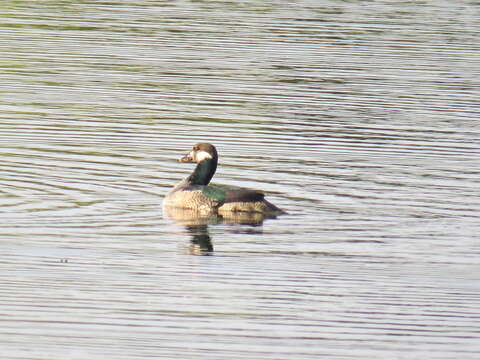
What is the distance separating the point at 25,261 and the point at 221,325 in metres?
2.91

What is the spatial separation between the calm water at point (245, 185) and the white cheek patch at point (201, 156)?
709mm

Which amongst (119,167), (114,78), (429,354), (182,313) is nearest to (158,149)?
(119,167)

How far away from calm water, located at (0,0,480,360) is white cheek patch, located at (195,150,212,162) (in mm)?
709

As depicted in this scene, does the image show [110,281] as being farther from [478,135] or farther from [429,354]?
[478,135]

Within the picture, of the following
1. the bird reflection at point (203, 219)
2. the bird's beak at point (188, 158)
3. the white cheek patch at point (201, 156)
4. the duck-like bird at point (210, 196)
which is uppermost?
the white cheek patch at point (201, 156)

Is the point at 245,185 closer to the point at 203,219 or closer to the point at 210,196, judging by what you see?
the point at 210,196

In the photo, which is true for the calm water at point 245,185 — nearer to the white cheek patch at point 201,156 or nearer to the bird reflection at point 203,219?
the bird reflection at point 203,219

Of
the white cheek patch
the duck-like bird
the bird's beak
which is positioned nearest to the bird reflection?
the duck-like bird

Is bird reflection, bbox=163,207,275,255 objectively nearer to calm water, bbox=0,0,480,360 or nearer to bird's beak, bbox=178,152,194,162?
calm water, bbox=0,0,480,360

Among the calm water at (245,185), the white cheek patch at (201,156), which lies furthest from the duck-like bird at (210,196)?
the calm water at (245,185)

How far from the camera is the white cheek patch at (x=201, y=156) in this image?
1986 cm

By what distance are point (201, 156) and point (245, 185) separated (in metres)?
0.84

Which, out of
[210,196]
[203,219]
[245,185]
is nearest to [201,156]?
[245,185]

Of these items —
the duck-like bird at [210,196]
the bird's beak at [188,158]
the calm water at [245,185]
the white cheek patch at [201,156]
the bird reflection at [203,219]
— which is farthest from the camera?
the bird's beak at [188,158]
